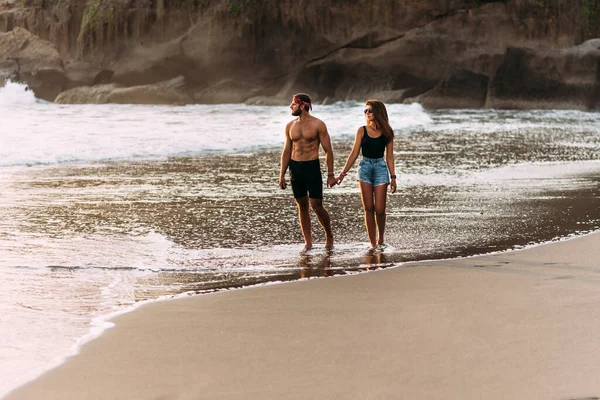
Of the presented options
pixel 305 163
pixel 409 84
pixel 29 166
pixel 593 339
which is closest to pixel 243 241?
pixel 305 163

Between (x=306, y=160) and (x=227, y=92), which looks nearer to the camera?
(x=306, y=160)

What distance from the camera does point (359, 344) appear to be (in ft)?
15.8

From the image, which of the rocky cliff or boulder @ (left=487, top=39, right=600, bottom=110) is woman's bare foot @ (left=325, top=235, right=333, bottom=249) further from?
the rocky cliff

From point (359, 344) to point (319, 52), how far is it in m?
41.3

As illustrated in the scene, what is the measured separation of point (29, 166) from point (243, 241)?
766cm

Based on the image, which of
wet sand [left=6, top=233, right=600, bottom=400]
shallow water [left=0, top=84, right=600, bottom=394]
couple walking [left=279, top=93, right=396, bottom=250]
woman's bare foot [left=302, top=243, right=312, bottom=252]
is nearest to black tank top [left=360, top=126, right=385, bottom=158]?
couple walking [left=279, top=93, right=396, bottom=250]

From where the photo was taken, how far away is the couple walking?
324 inches

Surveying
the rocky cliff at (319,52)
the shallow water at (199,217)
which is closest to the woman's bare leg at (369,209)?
the shallow water at (199,217)

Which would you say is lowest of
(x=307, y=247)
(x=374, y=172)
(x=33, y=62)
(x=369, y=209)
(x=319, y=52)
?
(x=307, y=247)

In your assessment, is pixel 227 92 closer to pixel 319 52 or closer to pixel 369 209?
pixel 319 52

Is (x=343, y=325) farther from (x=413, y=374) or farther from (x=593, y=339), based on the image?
(x=593, y=339)

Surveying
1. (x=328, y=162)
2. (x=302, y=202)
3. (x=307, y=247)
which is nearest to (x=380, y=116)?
(x=328, y=162)

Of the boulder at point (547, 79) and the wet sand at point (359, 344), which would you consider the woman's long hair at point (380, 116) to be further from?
the boulder at point (547, 79)

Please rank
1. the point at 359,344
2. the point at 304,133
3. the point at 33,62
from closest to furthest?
the point at 359,344, the point at 304,133, the point at 33,62
